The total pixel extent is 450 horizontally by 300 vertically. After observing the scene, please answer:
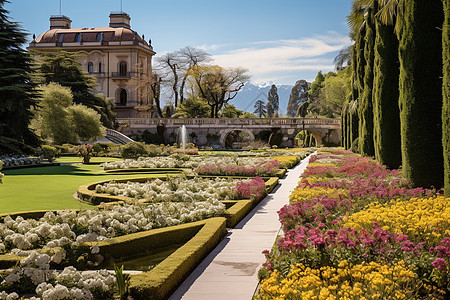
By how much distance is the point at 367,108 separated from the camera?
69.6 ft

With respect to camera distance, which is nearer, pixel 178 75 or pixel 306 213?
pixel 306 213

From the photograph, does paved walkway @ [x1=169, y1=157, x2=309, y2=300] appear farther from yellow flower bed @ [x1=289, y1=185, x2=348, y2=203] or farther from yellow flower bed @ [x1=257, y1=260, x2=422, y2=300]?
yellow flower bed @ [x1=257, y1=260, x2=422, y2=300]

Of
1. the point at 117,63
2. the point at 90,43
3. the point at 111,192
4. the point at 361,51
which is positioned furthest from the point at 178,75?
the point at 111,192

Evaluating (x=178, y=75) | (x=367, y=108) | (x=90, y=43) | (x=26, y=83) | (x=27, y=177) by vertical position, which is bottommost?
(x=27, y=177)

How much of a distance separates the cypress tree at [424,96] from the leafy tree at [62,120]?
28933mm

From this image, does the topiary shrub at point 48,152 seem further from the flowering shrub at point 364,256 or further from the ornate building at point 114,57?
the ornate building at point 114,57

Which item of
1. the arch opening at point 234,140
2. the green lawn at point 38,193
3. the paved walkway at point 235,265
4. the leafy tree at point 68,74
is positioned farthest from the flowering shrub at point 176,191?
the arch opening at point 234,140

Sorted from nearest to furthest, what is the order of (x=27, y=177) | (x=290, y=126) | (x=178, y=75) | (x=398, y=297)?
(x=398, y=297) → (x=27, y=177) → (x=290, y=126) → (x=178, y=75)

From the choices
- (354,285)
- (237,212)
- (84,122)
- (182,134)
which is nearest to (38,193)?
(237,212)

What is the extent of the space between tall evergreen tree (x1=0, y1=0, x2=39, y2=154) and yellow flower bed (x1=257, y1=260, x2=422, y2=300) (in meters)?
24.2

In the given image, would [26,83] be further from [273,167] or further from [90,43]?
[90,43]

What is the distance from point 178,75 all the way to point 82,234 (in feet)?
195

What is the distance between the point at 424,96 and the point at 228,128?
43.9 m

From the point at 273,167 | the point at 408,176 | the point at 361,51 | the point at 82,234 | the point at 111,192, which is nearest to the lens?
the point at 82,234
